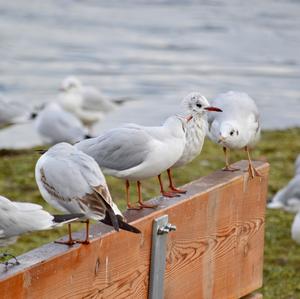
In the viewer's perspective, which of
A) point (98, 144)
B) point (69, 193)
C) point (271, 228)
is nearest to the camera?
point (69, 193)

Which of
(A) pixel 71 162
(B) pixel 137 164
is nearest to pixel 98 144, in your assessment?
(B) pixel 137 164

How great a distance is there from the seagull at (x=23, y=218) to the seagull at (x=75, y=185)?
0.10m

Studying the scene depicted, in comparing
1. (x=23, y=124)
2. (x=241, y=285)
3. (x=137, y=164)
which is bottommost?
(x=23, y=124)

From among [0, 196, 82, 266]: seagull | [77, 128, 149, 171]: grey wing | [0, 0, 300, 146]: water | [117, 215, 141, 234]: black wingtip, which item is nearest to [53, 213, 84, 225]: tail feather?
[0, 196, 82, 266]: seagull

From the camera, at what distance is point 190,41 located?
1480 cm

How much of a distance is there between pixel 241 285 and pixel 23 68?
921cm

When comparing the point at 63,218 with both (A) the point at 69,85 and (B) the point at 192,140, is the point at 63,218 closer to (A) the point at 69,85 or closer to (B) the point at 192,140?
(B) the point at 192,140

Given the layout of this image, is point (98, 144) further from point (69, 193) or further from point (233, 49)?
point (233, 49)

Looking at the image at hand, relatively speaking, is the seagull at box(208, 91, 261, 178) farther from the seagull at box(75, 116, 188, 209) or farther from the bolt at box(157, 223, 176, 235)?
the bolt at box(157, 223, 176, 235)

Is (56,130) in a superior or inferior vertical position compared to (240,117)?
inferior

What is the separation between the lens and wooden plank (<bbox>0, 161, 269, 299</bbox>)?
8.55 feet

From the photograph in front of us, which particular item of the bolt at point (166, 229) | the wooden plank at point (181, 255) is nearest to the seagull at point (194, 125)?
the wooden plank at point (181, 255)

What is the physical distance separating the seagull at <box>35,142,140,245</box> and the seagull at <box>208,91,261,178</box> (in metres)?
1.43

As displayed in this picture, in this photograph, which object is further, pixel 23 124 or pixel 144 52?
pixel 144 52
